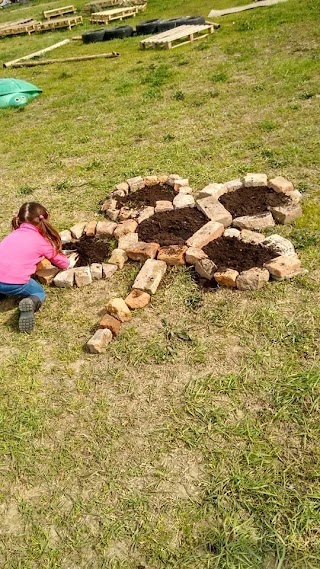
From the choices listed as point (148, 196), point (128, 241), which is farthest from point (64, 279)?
point (148, 196)

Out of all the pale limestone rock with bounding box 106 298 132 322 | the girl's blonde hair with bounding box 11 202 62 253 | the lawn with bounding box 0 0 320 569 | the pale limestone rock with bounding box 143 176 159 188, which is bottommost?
the lawn with bounding box 0 0 320 569

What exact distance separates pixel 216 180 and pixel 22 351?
3.46m

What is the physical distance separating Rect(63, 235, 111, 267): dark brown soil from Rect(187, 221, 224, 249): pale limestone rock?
1002mm

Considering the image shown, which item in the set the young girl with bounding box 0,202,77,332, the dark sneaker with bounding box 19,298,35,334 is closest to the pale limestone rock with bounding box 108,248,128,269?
the young girl with bounding box 0,202,77,332

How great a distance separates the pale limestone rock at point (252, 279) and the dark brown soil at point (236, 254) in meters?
0.16

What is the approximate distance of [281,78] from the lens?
9.19m

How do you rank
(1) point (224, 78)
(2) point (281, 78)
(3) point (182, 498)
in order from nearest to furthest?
(3) point (182, 498), (2) point (281, 78), (1) point (224, 78)

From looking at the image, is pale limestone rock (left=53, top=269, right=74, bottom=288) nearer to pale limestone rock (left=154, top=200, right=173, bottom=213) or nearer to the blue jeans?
the blue jeans

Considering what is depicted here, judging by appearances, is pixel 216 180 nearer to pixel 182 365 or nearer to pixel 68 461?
pixel 182 365

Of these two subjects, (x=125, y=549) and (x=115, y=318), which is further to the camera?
(x=115, y=318)

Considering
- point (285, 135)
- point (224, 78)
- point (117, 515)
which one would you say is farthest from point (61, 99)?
point (117, 515)

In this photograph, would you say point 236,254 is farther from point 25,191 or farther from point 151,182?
point 25,191

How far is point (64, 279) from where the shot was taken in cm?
469

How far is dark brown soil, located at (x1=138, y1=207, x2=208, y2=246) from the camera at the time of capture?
197 inches
